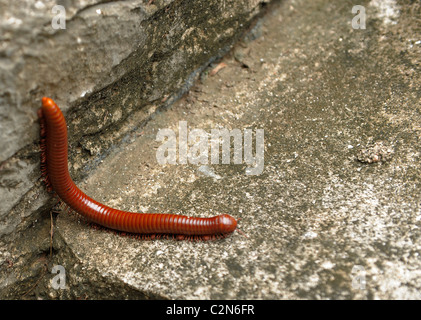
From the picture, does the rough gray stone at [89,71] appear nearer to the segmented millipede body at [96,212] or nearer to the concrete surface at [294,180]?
the segmented millipede body at [96,212]

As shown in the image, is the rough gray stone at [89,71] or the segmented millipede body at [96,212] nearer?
the rough gray stone at [89,71]

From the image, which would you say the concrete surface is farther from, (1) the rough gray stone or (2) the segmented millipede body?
(1) the rough gray stone

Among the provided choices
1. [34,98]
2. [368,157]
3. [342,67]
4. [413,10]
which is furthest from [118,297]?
[413,10]

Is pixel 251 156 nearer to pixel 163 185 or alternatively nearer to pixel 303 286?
pixel 163 185

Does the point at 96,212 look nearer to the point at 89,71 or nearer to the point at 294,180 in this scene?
the point at 89,71

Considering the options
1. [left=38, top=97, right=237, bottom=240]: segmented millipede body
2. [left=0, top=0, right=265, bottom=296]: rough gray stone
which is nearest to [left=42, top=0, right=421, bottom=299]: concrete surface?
[left=38, top=97, right=237, bottom=240]: segmented millipede body

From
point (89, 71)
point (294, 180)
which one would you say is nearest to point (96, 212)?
point (89, 71)

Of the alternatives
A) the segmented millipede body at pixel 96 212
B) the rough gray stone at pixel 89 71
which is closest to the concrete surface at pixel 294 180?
the segmented millipede body at pixel 96 212
